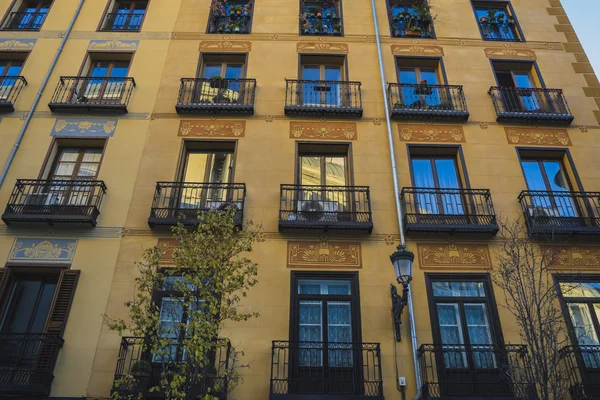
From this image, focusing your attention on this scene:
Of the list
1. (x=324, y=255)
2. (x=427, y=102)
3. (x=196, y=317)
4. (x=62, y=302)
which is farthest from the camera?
(x=427, y=102)

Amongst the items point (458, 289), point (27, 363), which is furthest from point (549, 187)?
point (27, 363)

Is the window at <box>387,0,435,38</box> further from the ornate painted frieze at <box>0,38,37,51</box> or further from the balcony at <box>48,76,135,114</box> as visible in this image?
the ornate painted frieze at <box>0,38,37,51</box>

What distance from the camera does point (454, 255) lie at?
11.8m

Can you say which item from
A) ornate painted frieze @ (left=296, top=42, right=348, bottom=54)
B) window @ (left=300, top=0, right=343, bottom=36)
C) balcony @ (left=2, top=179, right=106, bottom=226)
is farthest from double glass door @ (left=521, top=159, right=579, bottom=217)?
balcony @ (left=2, top=179, right=106, bottom=226)

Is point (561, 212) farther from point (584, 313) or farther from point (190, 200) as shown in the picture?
point (190, 200)

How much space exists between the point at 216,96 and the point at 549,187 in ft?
34.7

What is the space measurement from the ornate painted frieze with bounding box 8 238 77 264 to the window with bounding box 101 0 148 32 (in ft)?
28.5

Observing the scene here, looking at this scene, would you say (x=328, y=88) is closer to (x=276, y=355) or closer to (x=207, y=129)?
(x=207, y=129)

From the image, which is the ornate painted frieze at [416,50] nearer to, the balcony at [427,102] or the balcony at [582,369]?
the balcony at [427,102]

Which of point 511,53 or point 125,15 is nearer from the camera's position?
point 511,53

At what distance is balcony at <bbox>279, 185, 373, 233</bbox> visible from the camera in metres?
11.8

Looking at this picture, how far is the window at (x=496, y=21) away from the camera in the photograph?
55.1ft

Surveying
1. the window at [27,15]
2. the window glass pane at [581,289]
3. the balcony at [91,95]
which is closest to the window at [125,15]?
the window at [27,15]

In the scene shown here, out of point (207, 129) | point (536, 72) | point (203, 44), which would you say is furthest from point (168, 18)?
point (536, 72)
